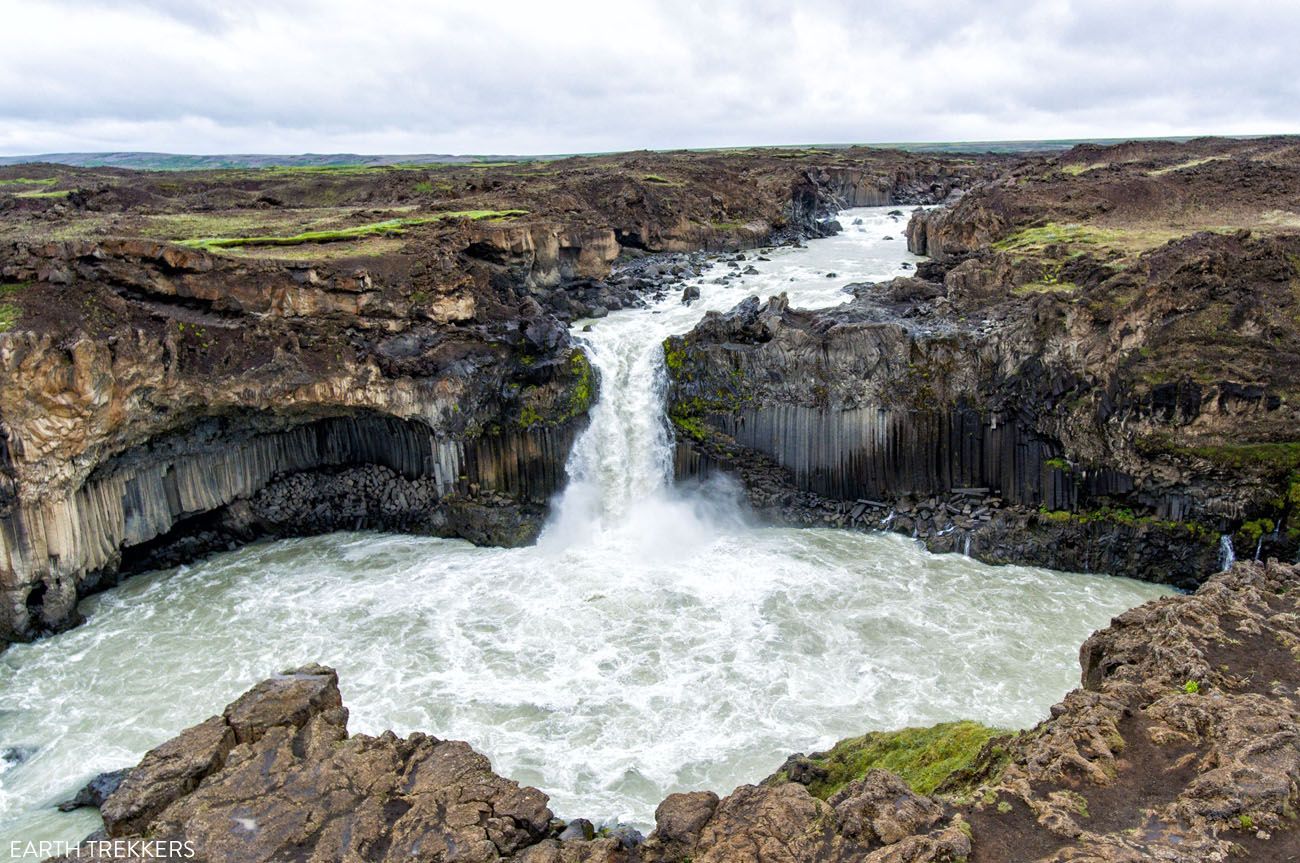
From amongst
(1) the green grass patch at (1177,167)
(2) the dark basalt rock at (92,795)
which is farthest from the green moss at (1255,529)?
(1) the green grass patch at (1177,167)

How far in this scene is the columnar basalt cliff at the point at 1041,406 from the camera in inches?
860

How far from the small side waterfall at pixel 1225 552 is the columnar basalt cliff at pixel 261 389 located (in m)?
18.5

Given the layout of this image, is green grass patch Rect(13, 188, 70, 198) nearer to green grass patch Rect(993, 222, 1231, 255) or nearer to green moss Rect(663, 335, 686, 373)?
green moss Rect(663, 335, 686, 373)

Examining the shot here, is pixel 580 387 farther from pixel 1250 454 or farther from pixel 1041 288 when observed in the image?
pixel 1250 454

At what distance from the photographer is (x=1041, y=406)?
79.5 feet

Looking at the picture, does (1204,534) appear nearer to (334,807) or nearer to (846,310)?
(846,310)

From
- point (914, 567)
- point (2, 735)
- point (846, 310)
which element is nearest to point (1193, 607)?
point (914, 567)

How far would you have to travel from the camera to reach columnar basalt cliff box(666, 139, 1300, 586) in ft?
71.7

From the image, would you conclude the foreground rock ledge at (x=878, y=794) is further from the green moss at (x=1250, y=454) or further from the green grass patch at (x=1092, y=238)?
the green grass patch at (x=1092, y=238)

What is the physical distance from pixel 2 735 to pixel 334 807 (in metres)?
11.8

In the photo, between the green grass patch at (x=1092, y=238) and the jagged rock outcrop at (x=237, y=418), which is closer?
the jagged rock outcrop at (x=237, y=418)

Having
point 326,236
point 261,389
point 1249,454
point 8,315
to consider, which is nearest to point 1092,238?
point 1249,454

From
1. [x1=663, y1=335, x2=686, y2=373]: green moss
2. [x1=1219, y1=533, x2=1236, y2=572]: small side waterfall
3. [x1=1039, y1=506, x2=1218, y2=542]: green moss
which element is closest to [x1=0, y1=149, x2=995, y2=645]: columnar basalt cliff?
[x1=663, y1=335, x2=686, y2=373]: green moss

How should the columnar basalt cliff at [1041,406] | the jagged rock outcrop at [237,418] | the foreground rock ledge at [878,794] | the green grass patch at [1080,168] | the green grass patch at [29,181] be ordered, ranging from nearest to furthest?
1. the foreground rock ledge at [878,794]
2. the jagged rock outcrop at [237,418]
3. the columnar basalt cliff at [1041,406]
4. the green grass patch at [1080,168]
5. the green grass patch at [29,181]
